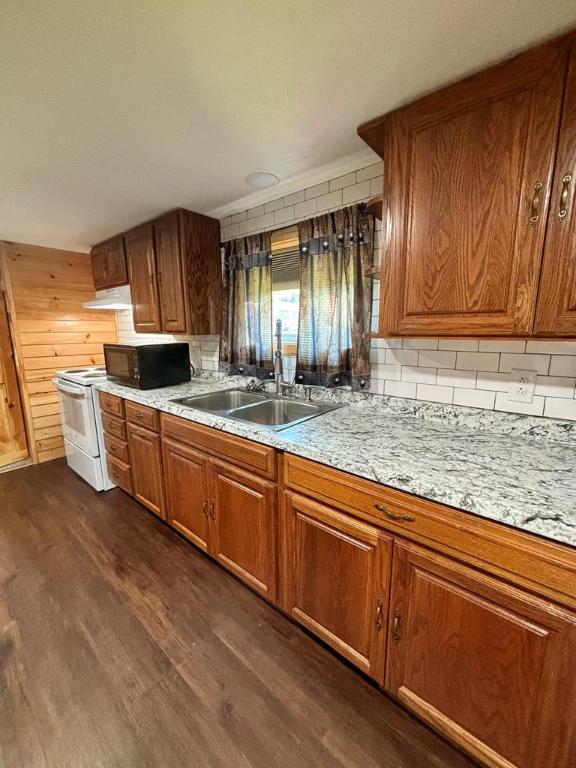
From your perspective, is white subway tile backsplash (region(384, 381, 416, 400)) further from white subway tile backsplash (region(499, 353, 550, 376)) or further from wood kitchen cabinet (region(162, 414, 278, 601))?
wood kitchen cabinet (region(162, 414, 278, 601))

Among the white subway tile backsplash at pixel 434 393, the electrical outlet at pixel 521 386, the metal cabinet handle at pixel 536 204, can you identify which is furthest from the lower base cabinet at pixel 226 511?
the metal cabinet handle at pixel 536 204

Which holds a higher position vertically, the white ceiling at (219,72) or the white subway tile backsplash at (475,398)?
the white ceiling at (219,72)

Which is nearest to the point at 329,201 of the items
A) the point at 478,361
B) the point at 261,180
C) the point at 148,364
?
the point at 261,180

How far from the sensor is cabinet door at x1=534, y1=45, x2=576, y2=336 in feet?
2.94

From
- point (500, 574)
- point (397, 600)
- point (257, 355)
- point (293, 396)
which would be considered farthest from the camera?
point (257, 355)

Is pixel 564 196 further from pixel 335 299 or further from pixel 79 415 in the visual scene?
pixel 79 415

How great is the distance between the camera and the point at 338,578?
1.19m

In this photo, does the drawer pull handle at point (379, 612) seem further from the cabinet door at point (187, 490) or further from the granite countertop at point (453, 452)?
the cabinet door at point (187, 490)

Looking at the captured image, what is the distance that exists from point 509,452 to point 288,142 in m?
1.60

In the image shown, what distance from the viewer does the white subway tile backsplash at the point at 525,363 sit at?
48.3 inches

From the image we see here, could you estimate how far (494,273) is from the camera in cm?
105

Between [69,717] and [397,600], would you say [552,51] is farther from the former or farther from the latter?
[69,717]

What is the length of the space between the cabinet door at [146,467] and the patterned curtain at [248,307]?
74 cm

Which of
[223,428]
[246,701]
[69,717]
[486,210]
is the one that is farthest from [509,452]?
[69,717]
